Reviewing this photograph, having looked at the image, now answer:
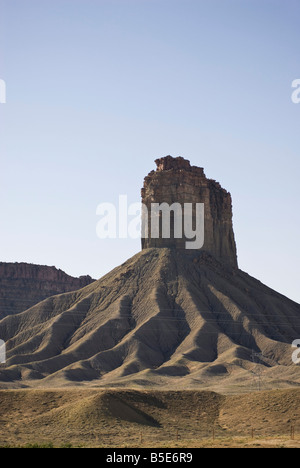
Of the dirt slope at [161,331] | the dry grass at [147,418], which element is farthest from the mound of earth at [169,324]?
the dry grass at [147,418]

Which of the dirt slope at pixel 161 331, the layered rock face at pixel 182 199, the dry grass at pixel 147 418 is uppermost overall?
the layered rock face at pixel 182 199

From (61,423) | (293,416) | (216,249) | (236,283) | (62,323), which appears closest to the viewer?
(61,423)

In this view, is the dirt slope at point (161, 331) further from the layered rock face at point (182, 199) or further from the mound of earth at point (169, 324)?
the layered rock face at point (182, 199)

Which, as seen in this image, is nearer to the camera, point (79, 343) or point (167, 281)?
point (79, 343)

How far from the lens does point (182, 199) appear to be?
7451 inches

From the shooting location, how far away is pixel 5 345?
168 meters

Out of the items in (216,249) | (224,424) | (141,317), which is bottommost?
(224,424)

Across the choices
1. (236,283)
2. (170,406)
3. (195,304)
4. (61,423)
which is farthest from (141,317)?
(61,423)

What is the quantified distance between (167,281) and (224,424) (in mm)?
98714

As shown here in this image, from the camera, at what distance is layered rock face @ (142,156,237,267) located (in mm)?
187625

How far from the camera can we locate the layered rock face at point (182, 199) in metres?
188

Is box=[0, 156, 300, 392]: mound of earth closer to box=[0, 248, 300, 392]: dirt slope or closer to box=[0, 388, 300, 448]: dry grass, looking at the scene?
box=[0, 248, 300, 392]: dirt slope

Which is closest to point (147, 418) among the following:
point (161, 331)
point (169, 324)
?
Result: point (161, 331)
